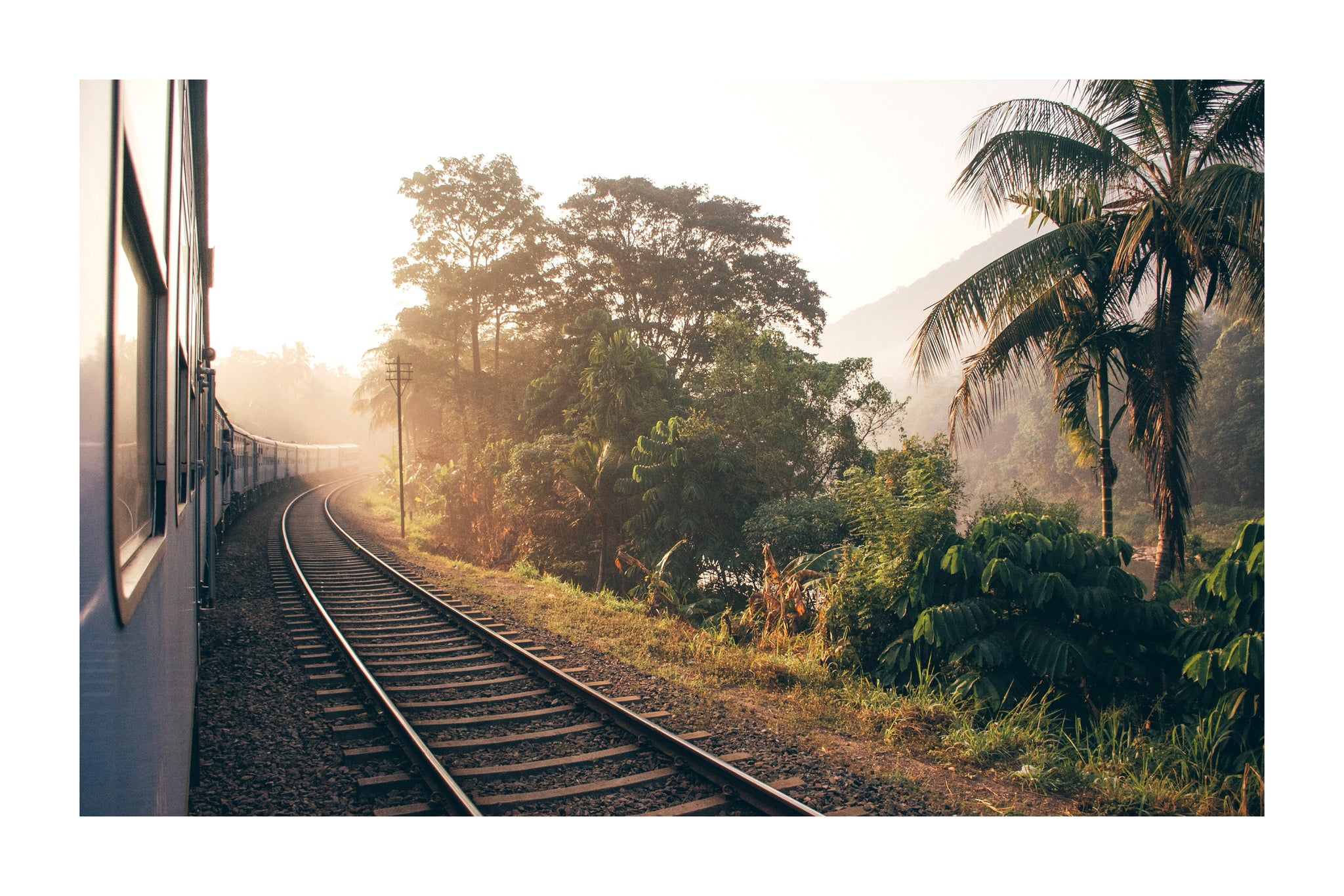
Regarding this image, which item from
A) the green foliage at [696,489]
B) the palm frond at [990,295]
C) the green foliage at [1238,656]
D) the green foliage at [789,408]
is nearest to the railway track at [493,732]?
the green foliage at [1238,656]

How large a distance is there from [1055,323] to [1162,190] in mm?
1641

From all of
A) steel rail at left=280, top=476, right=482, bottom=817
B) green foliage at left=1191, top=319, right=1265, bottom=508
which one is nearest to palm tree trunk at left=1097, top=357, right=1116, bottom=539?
green foliage at left=1191, top=319, right=1265, bottom=508

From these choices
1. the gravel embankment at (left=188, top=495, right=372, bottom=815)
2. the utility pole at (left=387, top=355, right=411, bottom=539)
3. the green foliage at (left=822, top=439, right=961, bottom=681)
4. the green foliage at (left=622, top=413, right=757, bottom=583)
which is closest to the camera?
the gravel embankment at (left=188, top=495, right=372, bottom=815)

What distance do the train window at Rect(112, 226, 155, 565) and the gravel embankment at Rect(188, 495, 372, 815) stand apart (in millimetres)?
2513

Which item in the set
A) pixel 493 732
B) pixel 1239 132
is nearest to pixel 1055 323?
pixel 1239 132

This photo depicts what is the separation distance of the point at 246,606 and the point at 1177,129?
1222 centimetres

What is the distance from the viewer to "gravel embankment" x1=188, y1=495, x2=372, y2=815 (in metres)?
4.00

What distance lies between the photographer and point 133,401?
2092 millimetres

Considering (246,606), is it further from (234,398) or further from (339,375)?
(339,375)

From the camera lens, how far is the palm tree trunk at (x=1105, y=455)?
299 inches

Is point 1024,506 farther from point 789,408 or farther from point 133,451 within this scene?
point 133,451

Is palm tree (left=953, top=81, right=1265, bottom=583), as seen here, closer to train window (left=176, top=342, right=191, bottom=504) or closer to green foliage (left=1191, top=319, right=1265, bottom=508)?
green foliage (left=1191, top=319, right=1265, bottom=508)

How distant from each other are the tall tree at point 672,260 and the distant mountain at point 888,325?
2.85 metres

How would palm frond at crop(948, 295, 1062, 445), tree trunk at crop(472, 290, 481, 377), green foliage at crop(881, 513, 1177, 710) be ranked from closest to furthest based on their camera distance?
green foliage at crop(881, 513, 1177, 710) < palm frond at crop(948, 295, 1062, 445) < tree trunk at crop(472, 290, 481, 377)
